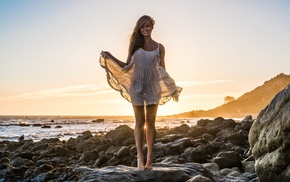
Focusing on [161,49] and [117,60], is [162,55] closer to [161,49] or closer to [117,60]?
[161,49]

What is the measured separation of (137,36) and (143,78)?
0.79m

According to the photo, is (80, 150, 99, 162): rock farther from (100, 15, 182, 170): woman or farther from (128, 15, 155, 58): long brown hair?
(128, 15, 155, 58): long brown hair

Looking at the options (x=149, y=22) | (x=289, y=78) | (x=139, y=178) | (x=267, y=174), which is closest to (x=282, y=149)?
(x=267, y=174)

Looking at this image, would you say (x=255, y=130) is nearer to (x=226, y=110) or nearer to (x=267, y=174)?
(x=267, y=174)

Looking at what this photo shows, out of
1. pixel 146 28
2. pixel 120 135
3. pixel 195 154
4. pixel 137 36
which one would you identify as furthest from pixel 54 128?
pixel 146 28

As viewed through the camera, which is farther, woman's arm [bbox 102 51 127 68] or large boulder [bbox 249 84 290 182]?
woman's arm [bbox 102 51 127 68]

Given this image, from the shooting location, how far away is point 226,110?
477 feet

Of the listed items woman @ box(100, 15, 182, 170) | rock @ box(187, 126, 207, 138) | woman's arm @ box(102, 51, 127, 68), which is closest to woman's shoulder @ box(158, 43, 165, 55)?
woman @ box(100, 15, 182, 170)

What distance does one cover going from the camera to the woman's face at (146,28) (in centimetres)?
689

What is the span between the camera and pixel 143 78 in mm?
7055

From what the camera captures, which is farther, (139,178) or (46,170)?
(46,170)

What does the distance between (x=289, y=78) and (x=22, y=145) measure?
11702 centimetres

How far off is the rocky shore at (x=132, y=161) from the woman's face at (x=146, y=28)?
2.58 metres

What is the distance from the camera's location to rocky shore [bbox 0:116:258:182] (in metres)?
7.15
